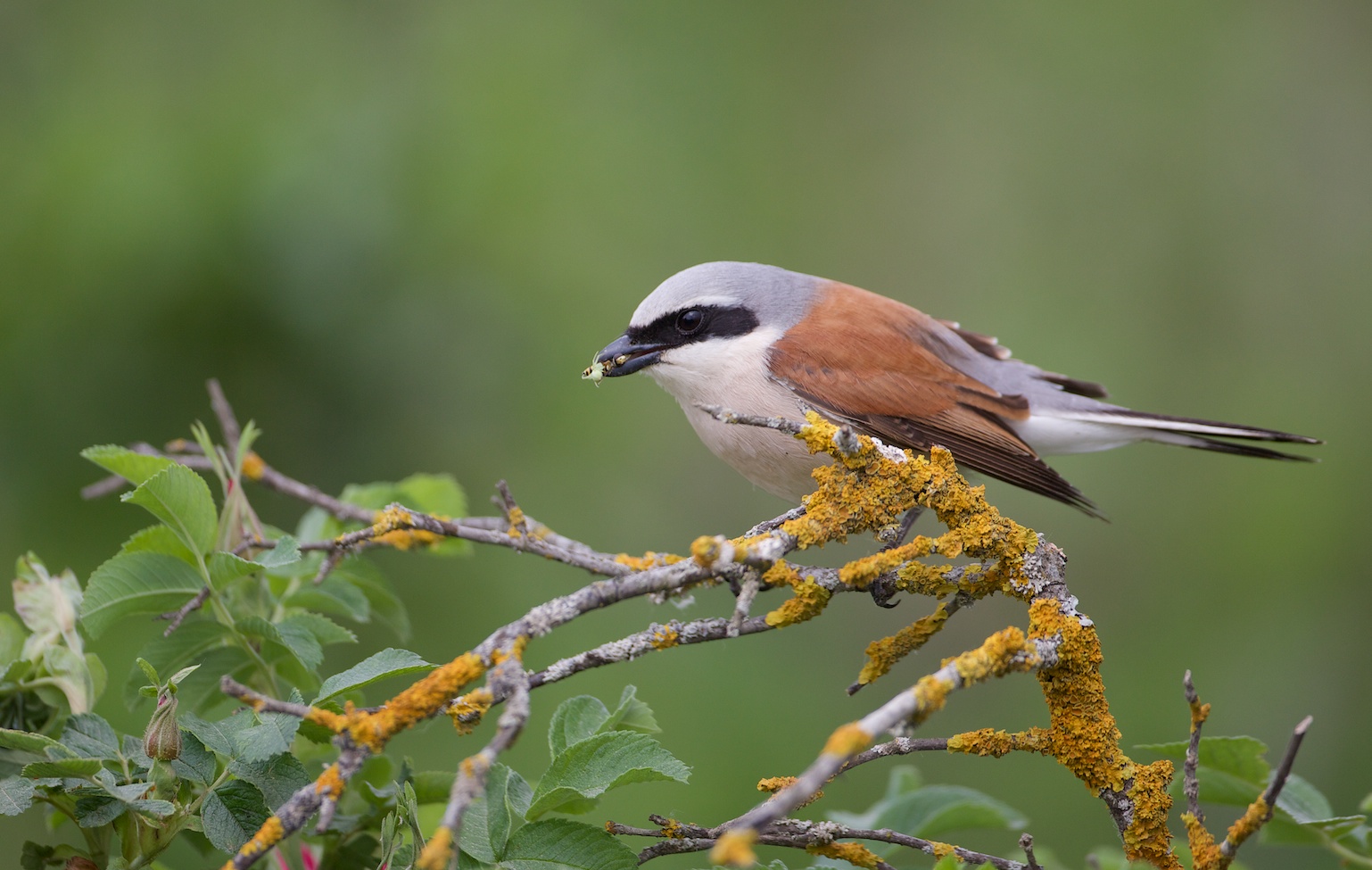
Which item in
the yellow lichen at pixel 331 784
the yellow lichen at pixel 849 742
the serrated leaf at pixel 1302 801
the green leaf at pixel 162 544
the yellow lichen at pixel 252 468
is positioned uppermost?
the yellow lichen at pixel 849 742

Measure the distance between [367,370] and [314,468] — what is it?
0.46m

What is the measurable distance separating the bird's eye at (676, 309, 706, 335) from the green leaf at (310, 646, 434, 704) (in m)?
1.89

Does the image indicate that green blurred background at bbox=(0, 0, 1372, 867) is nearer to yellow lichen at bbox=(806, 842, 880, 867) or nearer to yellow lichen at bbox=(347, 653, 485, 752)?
yellow lichen at bbox=(806, 842, 880, 867)

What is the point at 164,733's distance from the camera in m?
1.40

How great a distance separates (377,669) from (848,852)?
2.43ft

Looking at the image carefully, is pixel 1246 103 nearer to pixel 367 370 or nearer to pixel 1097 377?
pixel 1097 377

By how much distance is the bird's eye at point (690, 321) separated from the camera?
316 cm

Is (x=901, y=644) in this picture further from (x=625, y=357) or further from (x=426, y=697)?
(x=625, y=357)

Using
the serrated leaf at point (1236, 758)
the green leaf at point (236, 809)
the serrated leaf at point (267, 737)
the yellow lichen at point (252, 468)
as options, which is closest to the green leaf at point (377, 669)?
the serrated leaf at point (267, 737)

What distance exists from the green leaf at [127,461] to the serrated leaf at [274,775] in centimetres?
56

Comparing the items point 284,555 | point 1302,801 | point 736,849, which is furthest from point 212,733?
point 1302,801

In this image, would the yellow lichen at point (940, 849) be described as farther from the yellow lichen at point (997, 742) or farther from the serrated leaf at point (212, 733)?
the serrated leaf at point (212, 733)

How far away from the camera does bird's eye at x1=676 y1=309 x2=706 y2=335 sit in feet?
10.4

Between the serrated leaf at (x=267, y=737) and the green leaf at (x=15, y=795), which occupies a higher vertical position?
the serrated leaf at (x=267, y=737)
